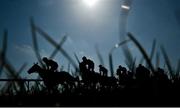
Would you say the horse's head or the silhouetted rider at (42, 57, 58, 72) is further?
the horse's head

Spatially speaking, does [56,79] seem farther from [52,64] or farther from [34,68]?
[34,68]

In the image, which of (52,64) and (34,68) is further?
(34,68)

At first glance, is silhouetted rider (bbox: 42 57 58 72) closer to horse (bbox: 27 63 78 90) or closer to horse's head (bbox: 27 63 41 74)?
horse (bbox: 27 63 78 90)

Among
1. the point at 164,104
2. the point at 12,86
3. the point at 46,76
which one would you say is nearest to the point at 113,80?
the point at 46,76

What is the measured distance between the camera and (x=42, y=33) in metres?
3.60

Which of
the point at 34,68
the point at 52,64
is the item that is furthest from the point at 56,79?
the point at 34,68

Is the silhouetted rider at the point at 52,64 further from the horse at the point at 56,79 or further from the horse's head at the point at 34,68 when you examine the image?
the horse's head at the point at 34,68

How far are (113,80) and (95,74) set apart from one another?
415mm

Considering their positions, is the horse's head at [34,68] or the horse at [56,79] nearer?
the horse at [56,79]

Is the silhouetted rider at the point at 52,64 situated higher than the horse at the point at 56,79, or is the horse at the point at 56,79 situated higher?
the silhouetted rider at the point at 52,64

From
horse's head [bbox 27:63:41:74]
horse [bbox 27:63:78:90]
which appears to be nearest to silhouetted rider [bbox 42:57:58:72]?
horse [bbox 27:63:78:90]

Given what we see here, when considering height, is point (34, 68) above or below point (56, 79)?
above

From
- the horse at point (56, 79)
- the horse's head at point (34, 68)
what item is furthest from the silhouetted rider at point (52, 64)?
the horse's head at point (34, 68)

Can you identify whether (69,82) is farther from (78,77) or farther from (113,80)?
(113,80)
